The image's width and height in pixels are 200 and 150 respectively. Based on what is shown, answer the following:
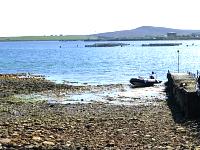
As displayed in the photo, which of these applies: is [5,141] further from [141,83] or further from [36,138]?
[141,83]

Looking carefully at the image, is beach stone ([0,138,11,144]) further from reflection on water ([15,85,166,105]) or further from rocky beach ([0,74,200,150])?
reflection on water ([15,85,166,105])

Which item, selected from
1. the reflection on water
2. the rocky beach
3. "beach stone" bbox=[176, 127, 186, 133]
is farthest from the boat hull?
"beach stone" bbox=[176, 127, 186, 133]

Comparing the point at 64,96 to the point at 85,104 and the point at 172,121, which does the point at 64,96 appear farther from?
the point at 172,121

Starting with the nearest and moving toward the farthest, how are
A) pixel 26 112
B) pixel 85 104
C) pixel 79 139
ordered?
pixel 79 139
pixel 26 112
pixel 85 104

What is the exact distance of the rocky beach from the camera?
73.7 ft

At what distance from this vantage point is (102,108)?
1550 inches

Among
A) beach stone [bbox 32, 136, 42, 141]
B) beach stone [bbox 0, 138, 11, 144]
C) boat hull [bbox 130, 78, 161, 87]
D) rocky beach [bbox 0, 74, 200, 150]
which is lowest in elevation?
boat hull [bbox 130, 78, 161, 87]

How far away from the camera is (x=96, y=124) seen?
29234mm

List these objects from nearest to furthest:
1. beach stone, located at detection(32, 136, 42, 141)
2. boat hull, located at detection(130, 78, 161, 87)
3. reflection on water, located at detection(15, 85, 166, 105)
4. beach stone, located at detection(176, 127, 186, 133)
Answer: beach stone, located at detection(32, 136, 42, 141)
beach stone, located at detection(176, 127, 186, 133)
reflection on water, located at detection(15, 85, 166, 105)
boat hull, located at detection(130, 78, 161, 87)

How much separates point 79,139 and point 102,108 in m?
15.6

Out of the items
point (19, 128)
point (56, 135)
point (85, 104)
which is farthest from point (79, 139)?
point (85, 104)

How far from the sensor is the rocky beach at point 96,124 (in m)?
22.5

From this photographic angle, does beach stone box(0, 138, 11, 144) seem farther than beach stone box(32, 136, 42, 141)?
No

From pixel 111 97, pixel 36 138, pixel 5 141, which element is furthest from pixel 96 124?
pixel 111 97
